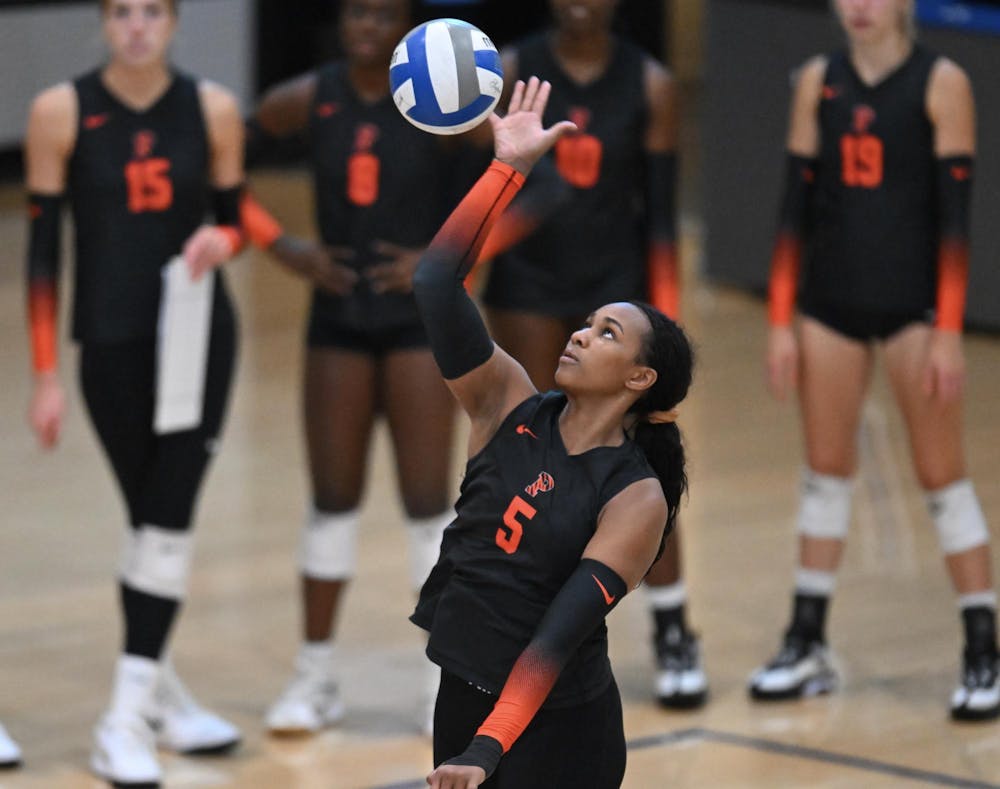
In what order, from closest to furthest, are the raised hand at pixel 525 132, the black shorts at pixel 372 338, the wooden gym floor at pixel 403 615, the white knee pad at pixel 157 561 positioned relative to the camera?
1. the raised hand at pixel 525 132
2. the white knee pad at pixel 157 561
3. the wooden gym floor at pixel 403 615
4. the black shorts at pixel 372 338

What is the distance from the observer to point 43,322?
5070mm

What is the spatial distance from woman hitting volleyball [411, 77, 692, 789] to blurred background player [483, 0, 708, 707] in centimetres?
184

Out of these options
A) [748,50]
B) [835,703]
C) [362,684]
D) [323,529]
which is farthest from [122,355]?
[748,50]

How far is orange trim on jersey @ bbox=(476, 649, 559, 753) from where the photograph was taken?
11.1 feet

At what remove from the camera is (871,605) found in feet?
21.1

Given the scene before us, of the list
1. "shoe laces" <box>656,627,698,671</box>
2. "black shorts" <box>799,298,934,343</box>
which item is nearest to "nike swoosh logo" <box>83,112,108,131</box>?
"black shorts" <box>799,298,934,343</box>

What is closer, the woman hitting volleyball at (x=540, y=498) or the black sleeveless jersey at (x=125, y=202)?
the woman hitting volleyball at (x=540, y=498)

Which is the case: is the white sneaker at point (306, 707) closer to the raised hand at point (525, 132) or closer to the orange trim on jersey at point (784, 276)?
the orange trim on jersey at point (784, 276)

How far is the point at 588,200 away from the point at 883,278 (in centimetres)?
82

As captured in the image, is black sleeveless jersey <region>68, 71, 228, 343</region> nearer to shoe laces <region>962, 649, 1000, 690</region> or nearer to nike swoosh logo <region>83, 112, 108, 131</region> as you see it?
nike swoosh logo <region>83, 112, 108, 131</region>

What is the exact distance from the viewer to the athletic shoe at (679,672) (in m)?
5.61

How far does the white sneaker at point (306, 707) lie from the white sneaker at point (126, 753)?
0.40 m

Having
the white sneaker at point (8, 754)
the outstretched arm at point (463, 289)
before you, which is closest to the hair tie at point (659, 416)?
the outstretched arm at point (463, 289)

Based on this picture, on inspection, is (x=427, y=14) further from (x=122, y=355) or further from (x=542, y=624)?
(x=542, y=624)
